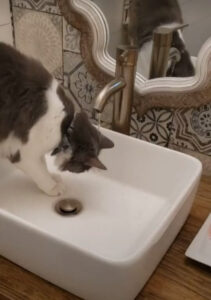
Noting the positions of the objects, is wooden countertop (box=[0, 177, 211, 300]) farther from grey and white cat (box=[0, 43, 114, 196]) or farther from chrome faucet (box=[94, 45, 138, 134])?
chrome faucet (box=[94, 45, 138, 134])

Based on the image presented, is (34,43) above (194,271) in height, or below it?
above

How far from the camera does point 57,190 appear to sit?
3.21 feet

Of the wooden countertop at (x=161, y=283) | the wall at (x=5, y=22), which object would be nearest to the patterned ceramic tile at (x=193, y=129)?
the wooden countertop at (x=161, y=283)

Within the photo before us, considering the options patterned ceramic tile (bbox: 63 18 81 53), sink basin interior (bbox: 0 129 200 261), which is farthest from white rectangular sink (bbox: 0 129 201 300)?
patterned ceramic tile (bbox: 63 18 81 53)

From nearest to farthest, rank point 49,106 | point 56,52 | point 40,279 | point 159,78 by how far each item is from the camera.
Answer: point 40,279, point 49,106, point 159,78, point 56,52

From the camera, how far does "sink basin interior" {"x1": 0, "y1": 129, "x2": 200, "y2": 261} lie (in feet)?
2.84

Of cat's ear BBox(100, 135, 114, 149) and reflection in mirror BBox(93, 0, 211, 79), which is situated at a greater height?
reflection in mirror BBox(93, 0, 211, 79)

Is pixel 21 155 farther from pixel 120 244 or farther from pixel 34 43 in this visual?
pixel 34 43

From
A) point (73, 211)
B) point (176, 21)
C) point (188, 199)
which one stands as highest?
point (176, 21)

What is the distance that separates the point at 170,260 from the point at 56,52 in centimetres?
70

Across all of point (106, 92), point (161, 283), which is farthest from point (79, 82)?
point (161, 283)

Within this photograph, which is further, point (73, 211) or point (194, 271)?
point (73, 211)

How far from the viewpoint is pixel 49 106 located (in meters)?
0.88

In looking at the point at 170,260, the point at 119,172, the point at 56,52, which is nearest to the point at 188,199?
the point at 170,260
